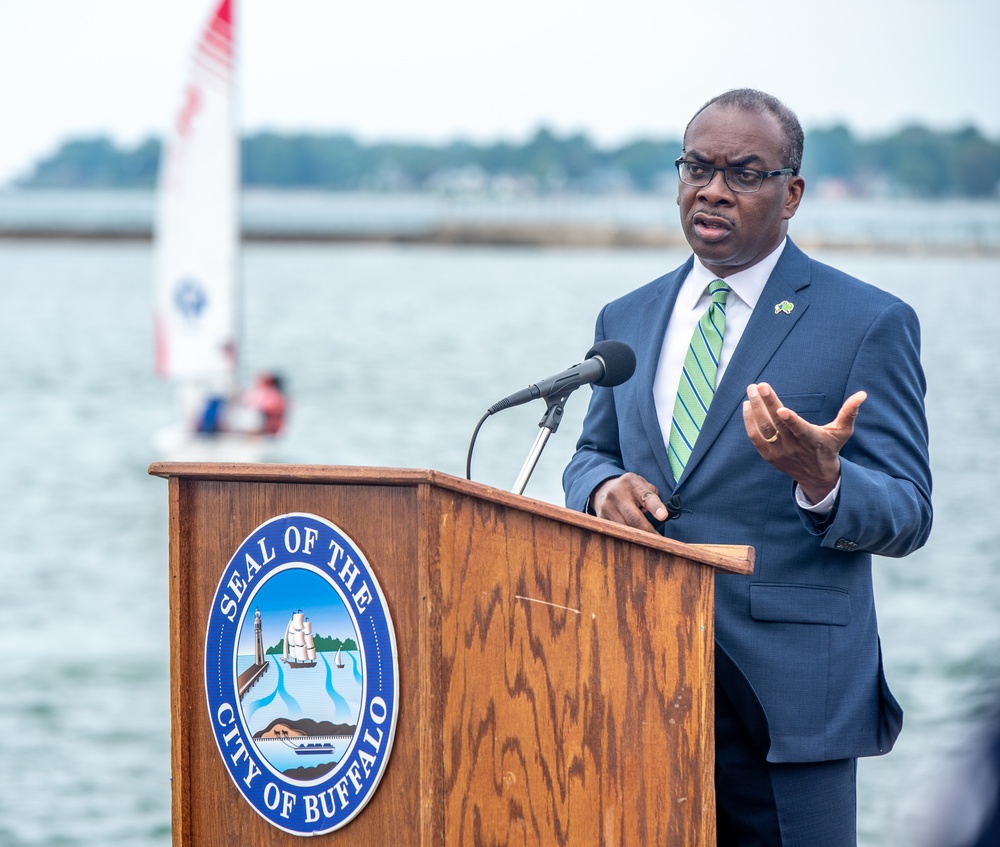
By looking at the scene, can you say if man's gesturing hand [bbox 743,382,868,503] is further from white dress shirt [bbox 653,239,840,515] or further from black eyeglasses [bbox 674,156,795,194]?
black eyeglasses [bbox 674,156,795,194]

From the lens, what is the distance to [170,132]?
22.7 m

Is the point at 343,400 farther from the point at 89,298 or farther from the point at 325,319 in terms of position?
the point at 89,298

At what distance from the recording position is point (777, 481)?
2.31 meters

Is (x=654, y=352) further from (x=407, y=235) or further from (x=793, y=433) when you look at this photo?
(x=407, y=235)

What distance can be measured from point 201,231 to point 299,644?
70.3ft

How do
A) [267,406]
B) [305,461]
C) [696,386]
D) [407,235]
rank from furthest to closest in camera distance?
[407,235], [305,461], [267,406], [696,386]

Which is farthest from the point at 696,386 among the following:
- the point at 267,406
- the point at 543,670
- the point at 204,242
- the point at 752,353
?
the point at 267,406

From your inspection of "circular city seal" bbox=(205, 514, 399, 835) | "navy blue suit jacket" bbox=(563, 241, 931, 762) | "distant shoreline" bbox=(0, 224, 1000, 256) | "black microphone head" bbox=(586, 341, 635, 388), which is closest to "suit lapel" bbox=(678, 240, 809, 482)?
"navy blue suit jacket" bbox=(563, 241, 931, 762)

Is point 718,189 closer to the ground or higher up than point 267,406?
higher up

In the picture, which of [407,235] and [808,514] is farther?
[407,235]

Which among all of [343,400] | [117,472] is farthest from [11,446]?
[343,400]

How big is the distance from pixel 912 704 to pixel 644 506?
40.3 feet

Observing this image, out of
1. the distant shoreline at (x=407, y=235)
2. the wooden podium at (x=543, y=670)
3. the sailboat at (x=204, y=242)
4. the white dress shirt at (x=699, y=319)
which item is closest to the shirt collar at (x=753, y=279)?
the white dress shirt at (x=699, y=319)

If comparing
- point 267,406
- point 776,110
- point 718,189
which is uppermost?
point 776,110
